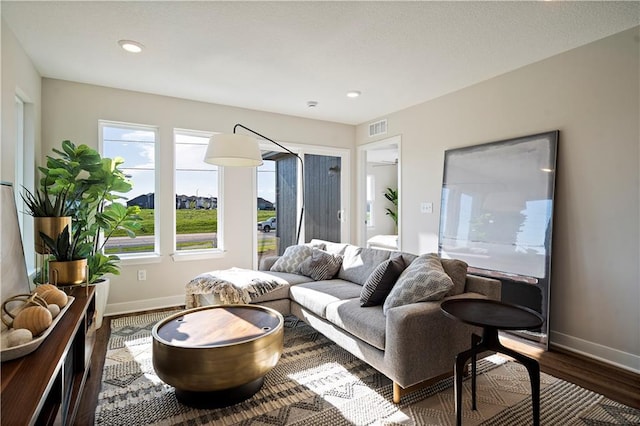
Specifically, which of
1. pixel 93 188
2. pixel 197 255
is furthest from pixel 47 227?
pixel 197 255

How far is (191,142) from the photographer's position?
4.48m

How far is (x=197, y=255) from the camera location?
4.42 meters

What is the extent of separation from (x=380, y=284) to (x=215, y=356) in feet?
4.22

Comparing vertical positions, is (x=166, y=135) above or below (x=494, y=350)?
above

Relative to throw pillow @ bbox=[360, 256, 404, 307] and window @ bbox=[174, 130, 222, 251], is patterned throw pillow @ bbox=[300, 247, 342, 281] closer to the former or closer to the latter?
throw pillow @ bbox=[360, 256, 404, 307]

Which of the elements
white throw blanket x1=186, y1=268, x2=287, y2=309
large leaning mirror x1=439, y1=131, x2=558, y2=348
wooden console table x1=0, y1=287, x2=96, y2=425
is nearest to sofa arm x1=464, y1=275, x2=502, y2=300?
large leaning mirror x1=439, y1=131, x2=558, y2=348

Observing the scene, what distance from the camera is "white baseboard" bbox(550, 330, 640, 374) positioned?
2627 millimetres

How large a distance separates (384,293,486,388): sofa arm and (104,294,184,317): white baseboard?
307 centimetres

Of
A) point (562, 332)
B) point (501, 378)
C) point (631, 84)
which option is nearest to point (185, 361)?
point (501, 378)

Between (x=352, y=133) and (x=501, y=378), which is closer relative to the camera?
(x=501, y=378)

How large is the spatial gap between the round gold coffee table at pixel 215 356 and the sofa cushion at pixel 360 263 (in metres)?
1.20

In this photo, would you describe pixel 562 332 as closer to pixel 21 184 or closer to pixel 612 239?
pixel 612 239

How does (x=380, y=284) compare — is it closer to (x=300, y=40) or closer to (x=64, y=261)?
(x=300, y=40)

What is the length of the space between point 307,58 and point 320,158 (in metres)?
2.47
